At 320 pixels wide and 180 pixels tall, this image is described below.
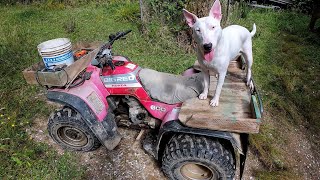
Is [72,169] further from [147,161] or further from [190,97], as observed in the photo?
[190,97]

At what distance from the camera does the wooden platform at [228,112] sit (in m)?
2.22

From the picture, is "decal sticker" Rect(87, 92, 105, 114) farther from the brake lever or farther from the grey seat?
the grey seat

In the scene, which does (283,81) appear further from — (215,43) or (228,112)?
(215,43)

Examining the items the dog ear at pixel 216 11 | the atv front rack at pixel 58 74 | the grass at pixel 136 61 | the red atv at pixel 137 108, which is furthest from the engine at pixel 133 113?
the dog ear at pixel 216 11

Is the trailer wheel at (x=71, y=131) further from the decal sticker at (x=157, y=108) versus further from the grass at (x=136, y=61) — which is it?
the decal sticker at (x=157, y=108)

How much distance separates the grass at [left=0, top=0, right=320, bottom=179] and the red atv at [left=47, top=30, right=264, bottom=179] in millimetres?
560

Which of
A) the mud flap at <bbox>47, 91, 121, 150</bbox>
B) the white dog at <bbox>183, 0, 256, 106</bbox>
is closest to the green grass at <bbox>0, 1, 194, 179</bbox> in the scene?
the mud flap at <bbox>47, 91, 121, 150</bbox>

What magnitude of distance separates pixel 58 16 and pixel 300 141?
715cm

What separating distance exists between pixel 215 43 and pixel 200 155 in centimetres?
103

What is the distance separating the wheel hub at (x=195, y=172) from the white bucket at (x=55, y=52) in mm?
1660

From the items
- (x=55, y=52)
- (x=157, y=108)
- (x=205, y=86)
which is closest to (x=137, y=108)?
(x=157, y=108)

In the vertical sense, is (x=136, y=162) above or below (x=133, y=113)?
below

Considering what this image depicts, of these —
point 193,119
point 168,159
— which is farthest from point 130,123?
point 193,119

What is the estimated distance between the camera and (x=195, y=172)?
2.80 meters
